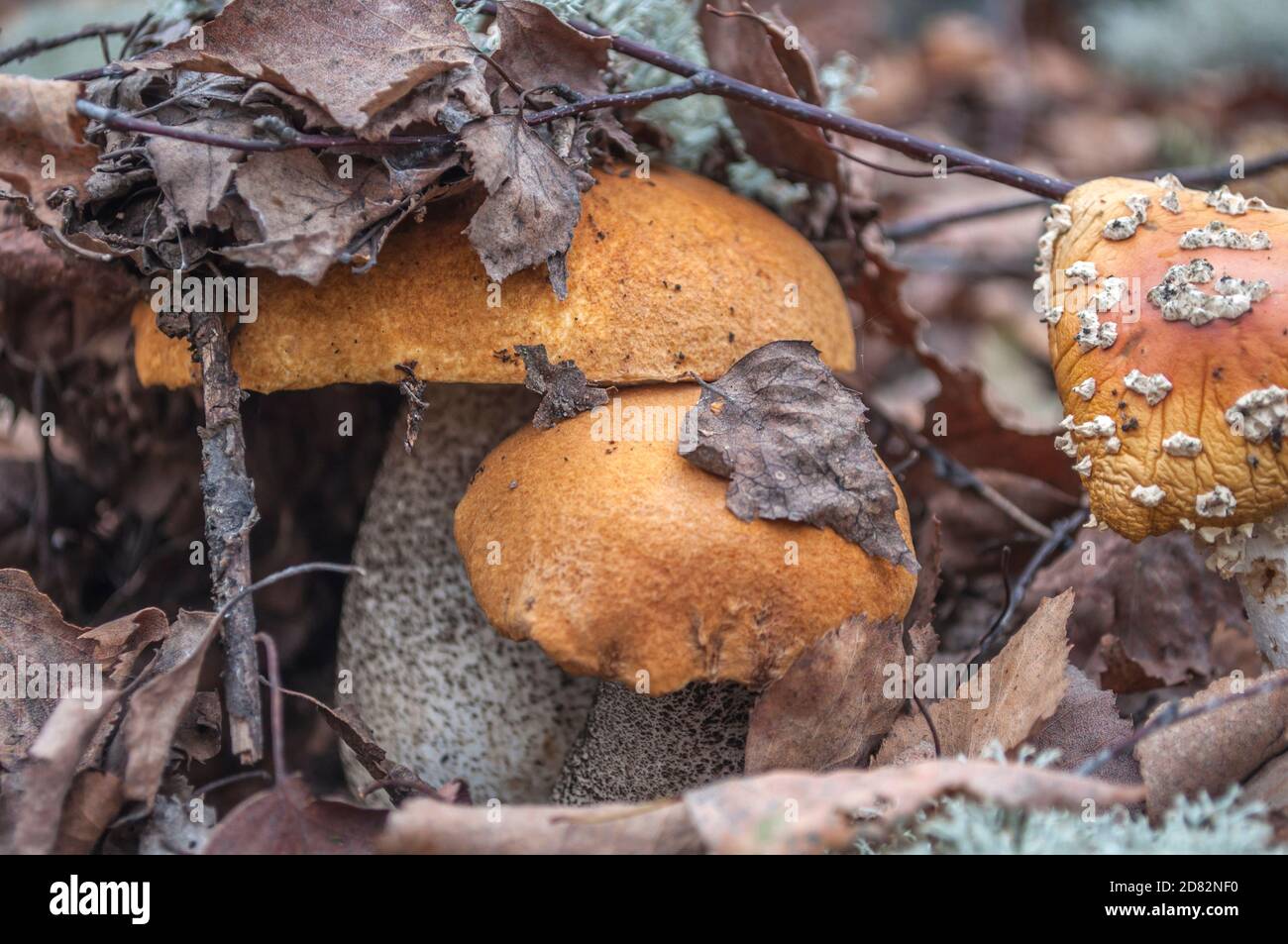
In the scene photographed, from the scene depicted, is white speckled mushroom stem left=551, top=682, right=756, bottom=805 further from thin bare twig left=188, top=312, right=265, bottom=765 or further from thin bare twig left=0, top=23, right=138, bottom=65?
thin bare twig left=0, top=23, right=138, bottom=65

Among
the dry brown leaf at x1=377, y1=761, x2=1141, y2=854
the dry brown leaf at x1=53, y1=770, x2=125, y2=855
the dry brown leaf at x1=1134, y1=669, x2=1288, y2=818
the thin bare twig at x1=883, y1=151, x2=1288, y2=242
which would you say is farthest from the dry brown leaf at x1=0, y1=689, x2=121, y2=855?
the thin bare twig at x1=883, y1=151, x2=1288, y2=242

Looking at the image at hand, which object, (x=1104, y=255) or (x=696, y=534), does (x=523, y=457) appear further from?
(x=1104, y=255)

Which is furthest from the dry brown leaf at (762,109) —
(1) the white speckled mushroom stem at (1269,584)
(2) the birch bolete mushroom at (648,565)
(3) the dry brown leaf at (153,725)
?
(3) the dry brown leaf at (153,725)

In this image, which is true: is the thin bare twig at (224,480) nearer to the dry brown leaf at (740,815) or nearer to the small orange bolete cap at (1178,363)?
the dry brown leaf at (740,815)

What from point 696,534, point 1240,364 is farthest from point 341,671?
point 1240,364

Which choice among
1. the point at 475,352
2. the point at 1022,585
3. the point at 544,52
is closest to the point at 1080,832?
the point at 1022,585

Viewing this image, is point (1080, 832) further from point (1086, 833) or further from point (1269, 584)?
point (1269, 584)
